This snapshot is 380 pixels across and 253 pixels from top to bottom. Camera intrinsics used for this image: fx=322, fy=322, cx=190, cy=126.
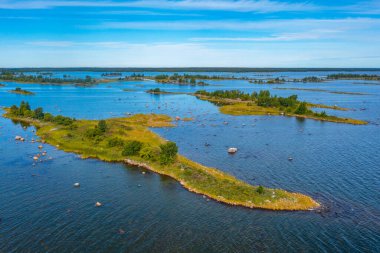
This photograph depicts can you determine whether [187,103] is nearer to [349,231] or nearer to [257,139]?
[257,139]

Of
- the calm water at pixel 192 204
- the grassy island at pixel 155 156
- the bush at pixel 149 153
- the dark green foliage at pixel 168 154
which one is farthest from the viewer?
the bush at pixel 149 153

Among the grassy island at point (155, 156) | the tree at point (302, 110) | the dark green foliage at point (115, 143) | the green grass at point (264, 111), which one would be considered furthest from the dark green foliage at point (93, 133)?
the tree at point (302, 110)

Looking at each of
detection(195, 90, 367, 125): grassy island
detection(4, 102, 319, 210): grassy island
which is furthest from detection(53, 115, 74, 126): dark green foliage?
detection(195, 90, 367, 125): grassy island

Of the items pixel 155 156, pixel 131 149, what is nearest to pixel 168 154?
pixel 155 156

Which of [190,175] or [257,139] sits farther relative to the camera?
[257,139]

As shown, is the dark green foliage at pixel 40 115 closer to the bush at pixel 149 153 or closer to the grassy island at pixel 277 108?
the bush at pixel 149 153

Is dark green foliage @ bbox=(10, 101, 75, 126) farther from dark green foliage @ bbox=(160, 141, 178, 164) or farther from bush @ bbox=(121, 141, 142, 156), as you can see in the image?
dark green foliage @ bbox=(160, 141, 178, 164)

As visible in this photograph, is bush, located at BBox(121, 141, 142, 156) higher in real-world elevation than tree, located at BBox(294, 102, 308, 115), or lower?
lower

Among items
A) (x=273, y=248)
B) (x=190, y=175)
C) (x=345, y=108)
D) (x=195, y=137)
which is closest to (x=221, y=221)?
(x=273, y=248)
